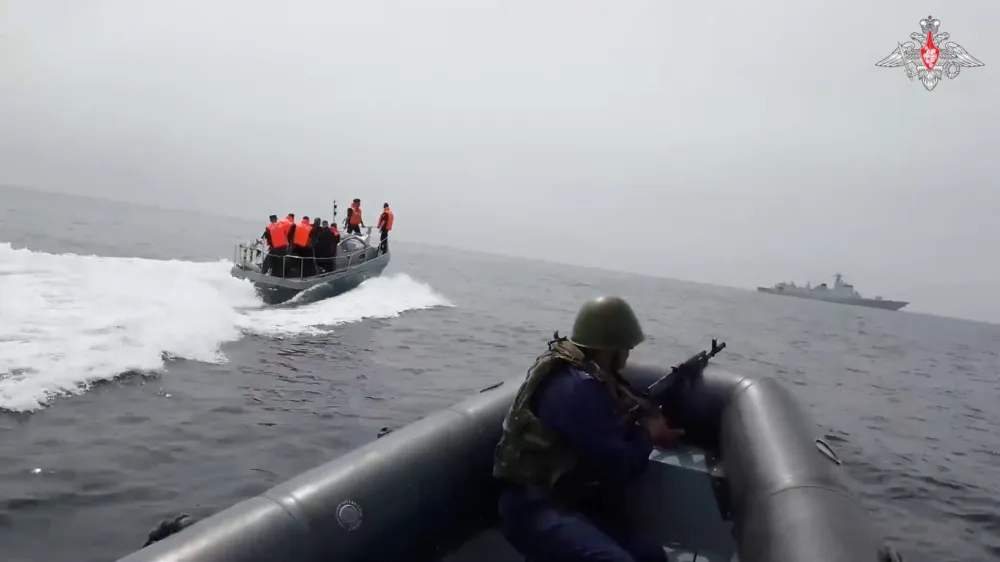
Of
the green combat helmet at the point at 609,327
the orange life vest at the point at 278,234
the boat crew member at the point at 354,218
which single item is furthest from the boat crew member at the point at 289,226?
the green combat helmet at the point at 609,327

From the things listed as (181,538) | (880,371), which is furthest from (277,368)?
(880,371)

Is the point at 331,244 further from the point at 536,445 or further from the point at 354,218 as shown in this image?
the point at 536,445

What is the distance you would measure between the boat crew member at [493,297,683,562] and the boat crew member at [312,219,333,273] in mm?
13341

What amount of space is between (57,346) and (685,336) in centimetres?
1886

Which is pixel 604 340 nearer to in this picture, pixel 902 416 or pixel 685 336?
pixel 902 416

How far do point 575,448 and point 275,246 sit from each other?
13.4 metres

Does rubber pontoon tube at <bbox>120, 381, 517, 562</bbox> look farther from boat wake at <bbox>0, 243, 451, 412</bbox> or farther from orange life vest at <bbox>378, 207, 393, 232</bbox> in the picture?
orange life vest at <bbox>378, 207, 393, 232</bbox>

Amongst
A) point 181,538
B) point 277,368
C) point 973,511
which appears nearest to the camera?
point 181,538

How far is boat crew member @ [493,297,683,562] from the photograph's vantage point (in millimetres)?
2395

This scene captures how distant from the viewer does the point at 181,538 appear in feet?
6.86

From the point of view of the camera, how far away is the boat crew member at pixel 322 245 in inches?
603

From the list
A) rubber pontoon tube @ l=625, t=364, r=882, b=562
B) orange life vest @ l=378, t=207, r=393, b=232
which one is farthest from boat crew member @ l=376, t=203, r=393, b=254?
rubber pontoon tube @ l=625, t=364, r=882, b=562

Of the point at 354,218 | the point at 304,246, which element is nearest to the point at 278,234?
the point at 304,246

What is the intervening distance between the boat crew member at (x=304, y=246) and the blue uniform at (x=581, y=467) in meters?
13.1
